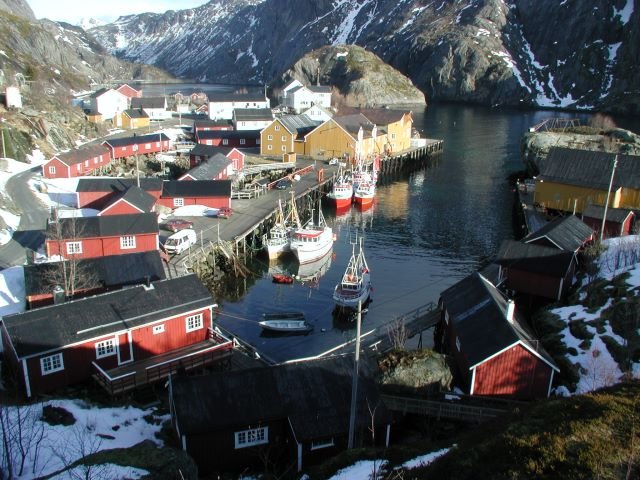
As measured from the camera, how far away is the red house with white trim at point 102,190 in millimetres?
47312

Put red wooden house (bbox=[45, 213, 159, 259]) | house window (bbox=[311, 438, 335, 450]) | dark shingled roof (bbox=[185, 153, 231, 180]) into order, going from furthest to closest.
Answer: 1. dark shingled roof (bbox=[185, 153, 231, 180])
2. red wooden house (bbox=[45, 213, 159, 259])
3. house window (bbox=[311, 438, 335, 450])

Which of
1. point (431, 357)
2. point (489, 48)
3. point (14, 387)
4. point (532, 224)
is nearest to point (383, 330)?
point (431, 357)

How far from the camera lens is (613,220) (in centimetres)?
4156

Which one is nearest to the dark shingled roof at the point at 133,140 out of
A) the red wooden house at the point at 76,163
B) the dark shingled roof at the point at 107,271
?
the red wooden house at the point at 76,163

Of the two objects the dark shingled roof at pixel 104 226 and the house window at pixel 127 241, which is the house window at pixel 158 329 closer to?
the dark shingled roof at pixel 104 226

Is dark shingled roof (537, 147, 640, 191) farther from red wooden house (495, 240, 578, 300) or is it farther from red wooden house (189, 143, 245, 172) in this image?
red wooden house (189, 143, 245, 172)

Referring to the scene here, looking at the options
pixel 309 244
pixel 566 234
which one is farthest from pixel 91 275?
pixel 566 234

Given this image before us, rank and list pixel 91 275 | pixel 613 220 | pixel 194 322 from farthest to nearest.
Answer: pixel 613 220, pixel 91 275, pixel 194 322

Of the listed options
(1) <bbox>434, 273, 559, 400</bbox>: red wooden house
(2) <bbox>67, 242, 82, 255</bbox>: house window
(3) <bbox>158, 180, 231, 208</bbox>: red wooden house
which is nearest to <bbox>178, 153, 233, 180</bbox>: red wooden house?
(3) <bbox>158, 180, 231, 208</bbox>: red wooden house

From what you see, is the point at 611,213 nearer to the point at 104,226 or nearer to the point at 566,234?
the point at 566,234

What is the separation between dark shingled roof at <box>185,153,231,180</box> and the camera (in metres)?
54.7

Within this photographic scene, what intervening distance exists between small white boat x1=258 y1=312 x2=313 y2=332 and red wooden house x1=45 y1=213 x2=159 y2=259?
31.8 feet

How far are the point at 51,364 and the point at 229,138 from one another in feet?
196

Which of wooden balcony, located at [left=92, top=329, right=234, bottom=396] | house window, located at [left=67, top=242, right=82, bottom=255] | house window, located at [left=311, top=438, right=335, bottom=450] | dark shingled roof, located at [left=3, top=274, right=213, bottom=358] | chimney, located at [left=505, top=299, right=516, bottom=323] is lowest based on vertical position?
wooden balcony, located at [left=92, top=329, right=234, bottom=396]
